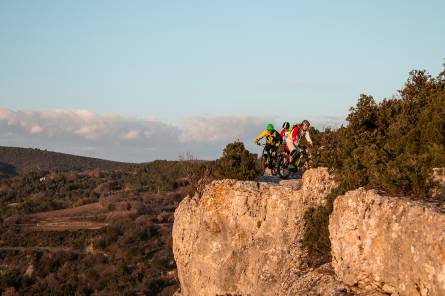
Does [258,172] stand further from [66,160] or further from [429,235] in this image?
[66,160]

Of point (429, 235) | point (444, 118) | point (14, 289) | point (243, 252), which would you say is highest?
point (444, 118)

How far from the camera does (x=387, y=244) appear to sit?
11102 mm

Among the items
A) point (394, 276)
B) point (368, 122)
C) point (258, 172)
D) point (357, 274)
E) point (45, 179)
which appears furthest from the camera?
point (45, 179)

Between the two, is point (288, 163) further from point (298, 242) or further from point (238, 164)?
point (298, 242)

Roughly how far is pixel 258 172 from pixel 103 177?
271 ft

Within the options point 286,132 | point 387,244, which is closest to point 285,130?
point 286,132

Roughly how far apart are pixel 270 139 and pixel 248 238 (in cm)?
444

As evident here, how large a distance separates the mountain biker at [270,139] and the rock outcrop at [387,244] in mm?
8467

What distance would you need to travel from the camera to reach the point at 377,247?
37.6 feet

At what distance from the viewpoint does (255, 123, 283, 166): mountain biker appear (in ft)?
70.8

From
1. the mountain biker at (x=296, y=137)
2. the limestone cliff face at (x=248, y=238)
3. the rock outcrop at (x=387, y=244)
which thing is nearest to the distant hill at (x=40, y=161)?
the limestone cliff face at (x=248, y=238)

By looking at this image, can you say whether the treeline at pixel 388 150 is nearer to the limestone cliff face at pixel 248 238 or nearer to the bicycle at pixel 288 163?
the limestone cliff face at pixel 248 238

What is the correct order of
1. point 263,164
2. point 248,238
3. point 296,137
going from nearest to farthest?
point 248,238 → point 296,137 → point 263,164

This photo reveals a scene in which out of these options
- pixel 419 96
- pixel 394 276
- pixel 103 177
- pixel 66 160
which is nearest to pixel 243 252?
pixel 419 96
